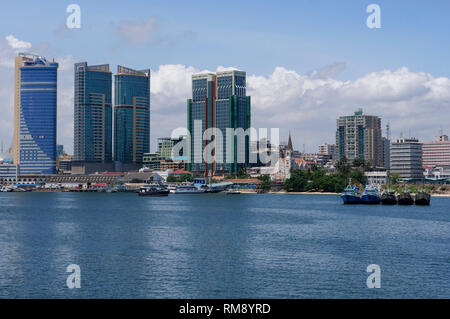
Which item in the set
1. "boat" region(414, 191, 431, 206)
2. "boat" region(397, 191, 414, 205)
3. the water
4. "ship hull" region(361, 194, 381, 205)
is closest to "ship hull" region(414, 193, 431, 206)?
"boat" region(414, 191, 431, 206)

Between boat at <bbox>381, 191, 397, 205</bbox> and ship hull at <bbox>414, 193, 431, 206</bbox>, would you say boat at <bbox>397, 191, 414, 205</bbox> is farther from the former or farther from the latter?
boat at <bbox>381, 191, 397, 205</bbox>

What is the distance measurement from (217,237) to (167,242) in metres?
7.50

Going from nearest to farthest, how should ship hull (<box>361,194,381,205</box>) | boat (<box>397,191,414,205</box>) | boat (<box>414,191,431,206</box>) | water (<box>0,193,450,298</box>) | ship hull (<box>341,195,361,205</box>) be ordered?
water (<box>0,193,450,298</box>)
boat (<box>414,191,431,206</box>)
ship hull (<box>361,194,381,205</box>)
boat (<box>397,191,414,205</box>)
ship hull (<box>341,195,361,205</box>)

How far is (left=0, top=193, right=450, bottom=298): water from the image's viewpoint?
38.6 meters

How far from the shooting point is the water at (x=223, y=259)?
127 ft

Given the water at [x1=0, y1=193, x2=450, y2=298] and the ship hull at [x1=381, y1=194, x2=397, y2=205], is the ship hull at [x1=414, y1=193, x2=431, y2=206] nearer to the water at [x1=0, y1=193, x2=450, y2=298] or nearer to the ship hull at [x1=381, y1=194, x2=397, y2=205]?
the ship hull at [x1=381, y1=194, x2=397, y2=205]

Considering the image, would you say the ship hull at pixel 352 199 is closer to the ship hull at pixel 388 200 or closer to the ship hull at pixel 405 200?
the ship hull at pixel 388 200

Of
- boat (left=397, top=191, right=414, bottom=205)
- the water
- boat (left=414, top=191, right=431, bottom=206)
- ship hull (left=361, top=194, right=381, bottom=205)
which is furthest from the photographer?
boat (left=397, top=191, right=414, bottom=205)

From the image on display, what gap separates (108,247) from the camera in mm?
57625

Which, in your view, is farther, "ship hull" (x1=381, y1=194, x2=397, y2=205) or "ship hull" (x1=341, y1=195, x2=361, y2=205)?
"ship hull" (x1=341, y1=195, x2=361, y2=205)
